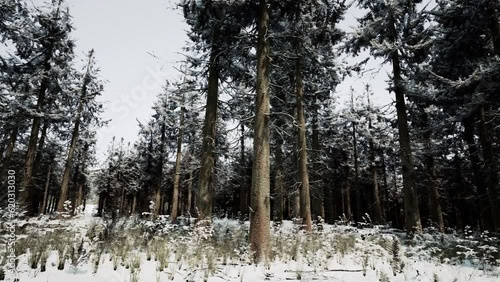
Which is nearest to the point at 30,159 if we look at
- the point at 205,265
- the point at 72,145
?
the point at 72,145

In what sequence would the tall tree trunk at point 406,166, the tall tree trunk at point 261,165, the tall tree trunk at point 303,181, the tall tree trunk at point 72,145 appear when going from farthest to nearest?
the tall tree trunk at point 72,145
the tall tree trunk at point 406,166
the tall tree trunk at point 303,181
the tall tree trunk at point 261,165

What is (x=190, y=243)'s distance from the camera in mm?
6664

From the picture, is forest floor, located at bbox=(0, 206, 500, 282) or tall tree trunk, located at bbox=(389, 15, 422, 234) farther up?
tall tree trunk, located at bbox=(389, 15, 422, 234)

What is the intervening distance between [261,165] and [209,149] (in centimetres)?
345

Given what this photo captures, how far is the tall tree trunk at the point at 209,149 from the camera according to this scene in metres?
9.45

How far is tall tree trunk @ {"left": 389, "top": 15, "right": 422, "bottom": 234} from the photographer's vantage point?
1173 centimetres

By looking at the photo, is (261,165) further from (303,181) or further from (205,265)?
(303,181)

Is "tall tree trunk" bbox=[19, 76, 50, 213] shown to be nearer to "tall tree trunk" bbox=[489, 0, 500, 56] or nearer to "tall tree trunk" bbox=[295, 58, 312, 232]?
"tall tree trunk" bbox=[295, 58, 312, 232]

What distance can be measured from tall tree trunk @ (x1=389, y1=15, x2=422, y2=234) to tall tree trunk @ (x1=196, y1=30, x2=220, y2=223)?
848cm

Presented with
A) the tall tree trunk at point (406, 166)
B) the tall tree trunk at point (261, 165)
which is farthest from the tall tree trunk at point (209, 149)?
the tall tree trunk at point (406, 166)

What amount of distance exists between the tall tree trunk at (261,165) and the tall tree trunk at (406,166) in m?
8.18

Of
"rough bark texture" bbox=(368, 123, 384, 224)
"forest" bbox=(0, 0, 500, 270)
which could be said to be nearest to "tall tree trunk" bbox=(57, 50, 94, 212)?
"forest" bbox=(0, 0, 500, 270)

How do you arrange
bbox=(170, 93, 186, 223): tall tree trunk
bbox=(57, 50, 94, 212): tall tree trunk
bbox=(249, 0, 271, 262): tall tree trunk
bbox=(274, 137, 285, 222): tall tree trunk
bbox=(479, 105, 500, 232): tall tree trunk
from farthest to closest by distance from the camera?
bbox=(57, 50, 94, 212): tall tree trunk < bbox=(170, 93, 186, 223): tall tree trunk < bbox=(274, 137, 285, 222): tall tree trunk < bbox=(479, 105, 500, 232): tall tree trunk < bbox=(249, 0, 271, 262): tall tree trunk

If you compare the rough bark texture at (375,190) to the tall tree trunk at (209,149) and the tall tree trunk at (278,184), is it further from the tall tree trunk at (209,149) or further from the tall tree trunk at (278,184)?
the tall tree trunk at (209,149)
